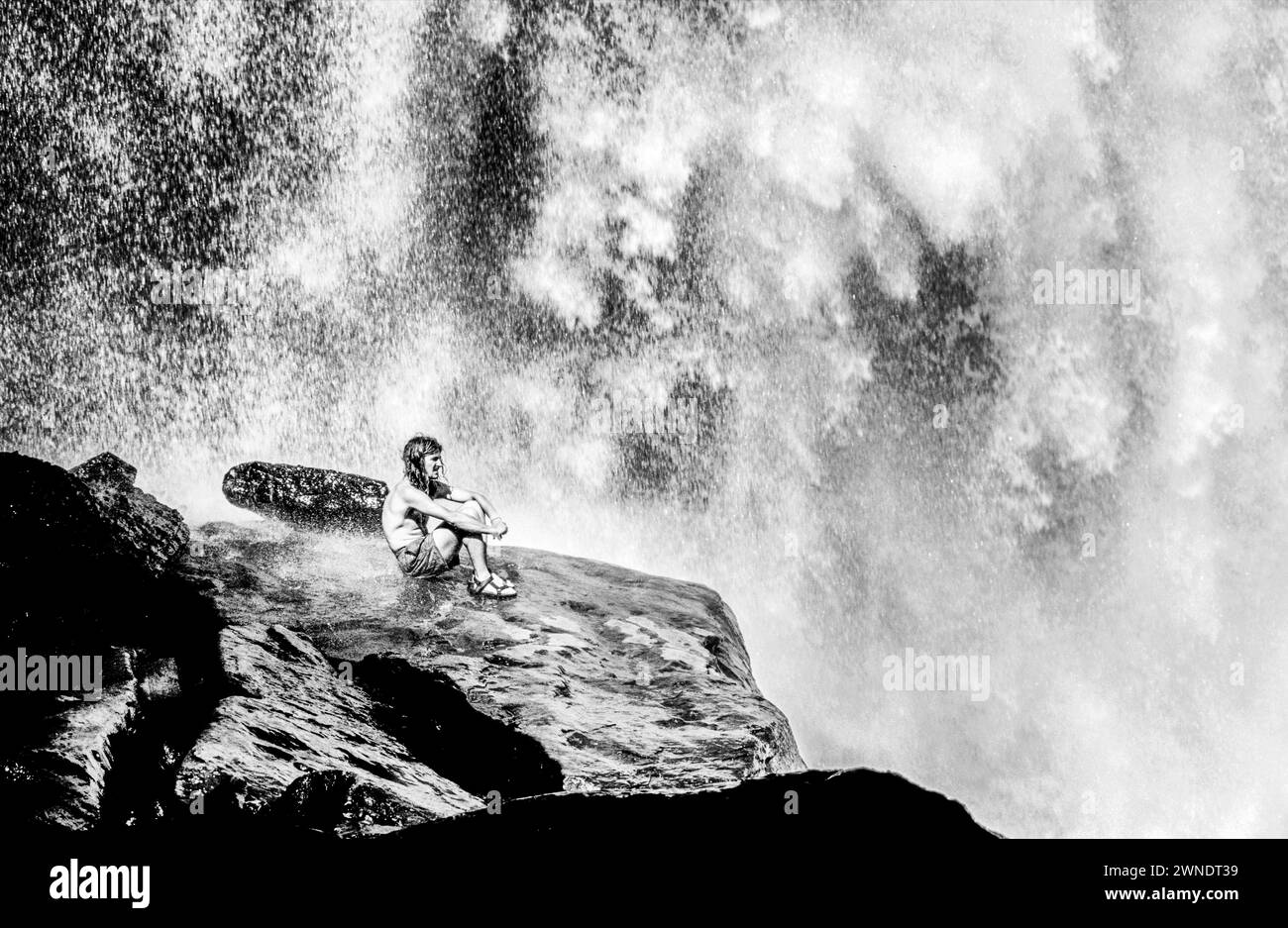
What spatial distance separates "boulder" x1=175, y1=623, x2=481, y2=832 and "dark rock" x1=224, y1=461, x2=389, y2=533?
25.5 ft

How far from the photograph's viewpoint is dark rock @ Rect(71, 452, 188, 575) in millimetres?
15000

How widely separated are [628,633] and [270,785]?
25.9 feet

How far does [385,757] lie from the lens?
1077cm

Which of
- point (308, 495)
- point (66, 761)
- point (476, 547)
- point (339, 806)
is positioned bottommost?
point (339, 806)

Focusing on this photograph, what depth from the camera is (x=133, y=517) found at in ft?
52.0

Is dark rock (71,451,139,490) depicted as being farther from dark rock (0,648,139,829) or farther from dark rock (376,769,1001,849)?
dark rock (376,769,1001,849)

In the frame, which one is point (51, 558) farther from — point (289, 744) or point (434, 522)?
point (434, 522)

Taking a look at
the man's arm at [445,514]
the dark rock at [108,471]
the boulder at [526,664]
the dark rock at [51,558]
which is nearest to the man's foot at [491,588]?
the boulder at [526,664]

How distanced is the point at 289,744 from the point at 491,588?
646 centimetres

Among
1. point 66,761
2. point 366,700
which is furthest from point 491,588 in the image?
point 66,761

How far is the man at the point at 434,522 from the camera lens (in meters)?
16.5
